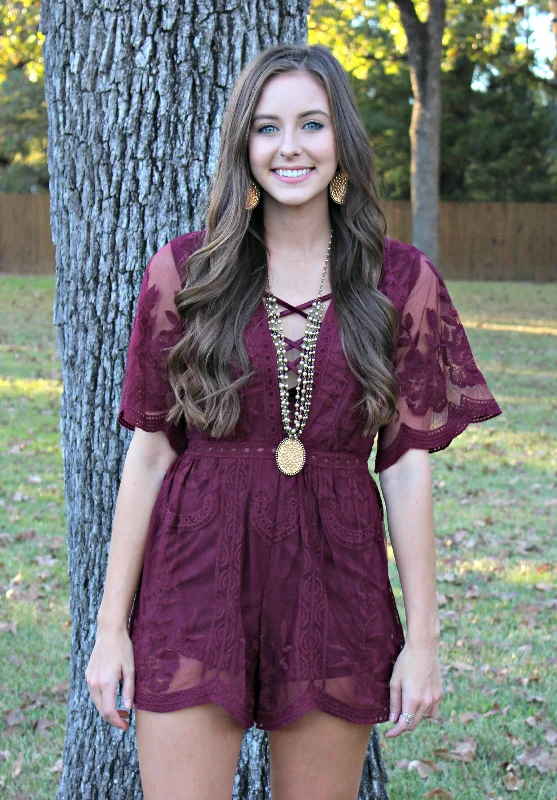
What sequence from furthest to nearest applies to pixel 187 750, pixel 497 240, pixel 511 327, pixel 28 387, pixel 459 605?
pixel 497 240 < pixel 511 327 < pixel 28 387 < pixel 459 605 < pixel 187 750

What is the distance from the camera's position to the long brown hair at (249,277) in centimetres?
238

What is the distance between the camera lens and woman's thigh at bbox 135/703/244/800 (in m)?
2.32

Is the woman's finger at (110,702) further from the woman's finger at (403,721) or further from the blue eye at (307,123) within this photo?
the blue eye at (307,123)

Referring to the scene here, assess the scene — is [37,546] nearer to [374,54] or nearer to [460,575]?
[460,575]

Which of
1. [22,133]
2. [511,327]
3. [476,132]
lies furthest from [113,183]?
[22,133]

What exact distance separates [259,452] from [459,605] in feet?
11.7

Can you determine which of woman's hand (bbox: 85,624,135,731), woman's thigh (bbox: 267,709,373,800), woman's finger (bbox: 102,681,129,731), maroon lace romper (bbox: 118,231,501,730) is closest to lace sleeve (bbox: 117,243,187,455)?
maroon lace romper (bbox: 118,231,501,730)

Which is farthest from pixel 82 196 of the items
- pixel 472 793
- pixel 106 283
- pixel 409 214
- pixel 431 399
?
pixel 409 214

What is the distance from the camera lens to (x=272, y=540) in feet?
7.64

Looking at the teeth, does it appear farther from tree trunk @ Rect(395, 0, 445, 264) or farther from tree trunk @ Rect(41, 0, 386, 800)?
tree trunk @ Rect(395, 0, 445, 264)

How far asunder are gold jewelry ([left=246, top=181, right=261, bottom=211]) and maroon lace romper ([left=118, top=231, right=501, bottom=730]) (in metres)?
0.22

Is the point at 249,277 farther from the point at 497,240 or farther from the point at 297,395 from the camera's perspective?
the point at 497,240

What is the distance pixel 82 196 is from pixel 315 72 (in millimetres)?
964

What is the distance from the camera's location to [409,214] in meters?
26.9
